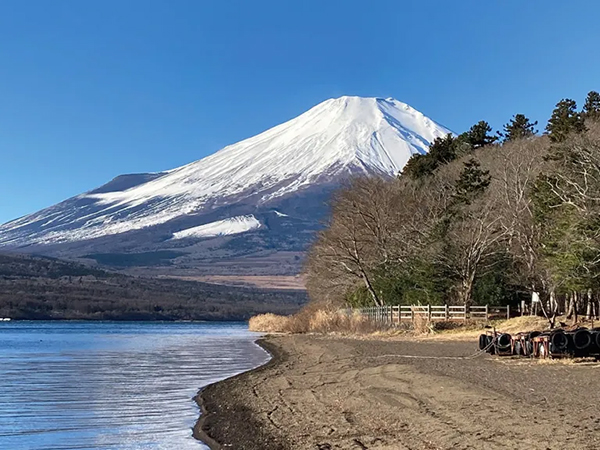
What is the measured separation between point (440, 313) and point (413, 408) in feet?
88.8

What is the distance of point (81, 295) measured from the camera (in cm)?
14125

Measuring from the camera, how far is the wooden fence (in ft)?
127

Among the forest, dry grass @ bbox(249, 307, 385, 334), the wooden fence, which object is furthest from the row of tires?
dry grass @ bbox(249, 307, 385, 334)

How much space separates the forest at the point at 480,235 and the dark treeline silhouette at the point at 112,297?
83.7 m

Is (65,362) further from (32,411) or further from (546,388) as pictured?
(546,388)

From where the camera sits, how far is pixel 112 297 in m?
146

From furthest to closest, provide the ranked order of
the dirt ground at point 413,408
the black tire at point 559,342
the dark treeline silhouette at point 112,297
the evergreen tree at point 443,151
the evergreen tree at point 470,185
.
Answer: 1. the dark treeline silhouette at point 112,297
2. the evergreen tree at point 443,151
3. the evergreen tree at point 470,185
4. the black tire at point 559,342
5. the dirt ground at point 413,408

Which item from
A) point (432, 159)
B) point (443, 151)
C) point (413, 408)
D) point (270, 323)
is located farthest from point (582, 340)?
point (443, 151)

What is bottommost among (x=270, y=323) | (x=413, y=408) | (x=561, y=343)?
(x=270, y=323)

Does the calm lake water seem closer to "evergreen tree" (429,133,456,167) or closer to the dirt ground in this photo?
the dirt ground

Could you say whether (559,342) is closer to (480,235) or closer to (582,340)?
(582,340)

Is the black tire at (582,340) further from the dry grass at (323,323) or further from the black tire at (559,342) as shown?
the dry grass at (323,323)

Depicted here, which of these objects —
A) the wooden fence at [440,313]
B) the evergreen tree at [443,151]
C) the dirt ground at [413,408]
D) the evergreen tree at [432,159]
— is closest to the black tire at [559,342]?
the dirt ground at [413,408]

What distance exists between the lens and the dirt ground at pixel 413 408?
10312 millimetres
